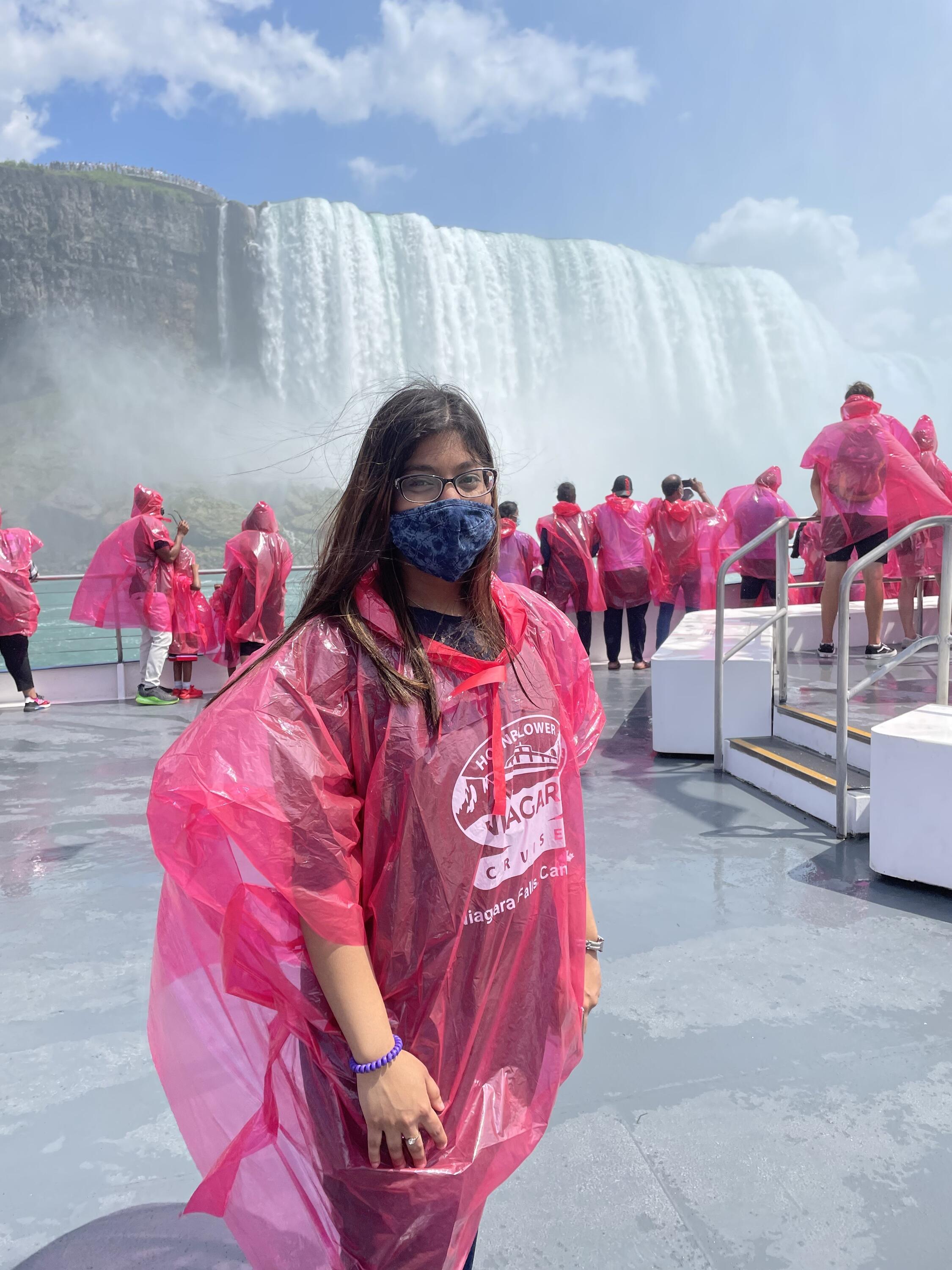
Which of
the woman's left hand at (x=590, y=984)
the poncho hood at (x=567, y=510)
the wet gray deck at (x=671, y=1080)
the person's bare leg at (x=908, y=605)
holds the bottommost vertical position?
the wet gray deck at (x=671, y=1080)

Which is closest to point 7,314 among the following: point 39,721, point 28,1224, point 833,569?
point 39,721

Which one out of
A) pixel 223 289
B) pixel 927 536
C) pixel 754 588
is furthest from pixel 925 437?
pixel 223 289

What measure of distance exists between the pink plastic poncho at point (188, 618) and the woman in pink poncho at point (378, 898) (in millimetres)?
6930

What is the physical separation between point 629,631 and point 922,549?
10.2 ft

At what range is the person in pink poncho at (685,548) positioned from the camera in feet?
28.7

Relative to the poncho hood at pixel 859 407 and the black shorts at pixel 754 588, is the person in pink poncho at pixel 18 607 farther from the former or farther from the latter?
the black shorts at pixel 754 588

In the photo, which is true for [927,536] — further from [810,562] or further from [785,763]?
[810,562]

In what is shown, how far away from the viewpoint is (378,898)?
3.54 feet

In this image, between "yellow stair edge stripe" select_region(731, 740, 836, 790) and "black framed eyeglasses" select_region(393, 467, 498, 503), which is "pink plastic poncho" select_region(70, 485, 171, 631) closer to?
"yellow stair edge stripe" select_region(731, 740, 836, 790)

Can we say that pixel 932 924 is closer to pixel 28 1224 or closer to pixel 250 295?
pixel 28 1224

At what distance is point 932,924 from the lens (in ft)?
9.49

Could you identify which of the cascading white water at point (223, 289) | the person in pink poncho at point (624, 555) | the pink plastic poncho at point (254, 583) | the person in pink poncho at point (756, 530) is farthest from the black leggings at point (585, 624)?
the cascading white water at point (223, 289)

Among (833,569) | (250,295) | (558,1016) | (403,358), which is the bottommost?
(558,1016)

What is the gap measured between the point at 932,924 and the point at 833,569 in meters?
3.01
